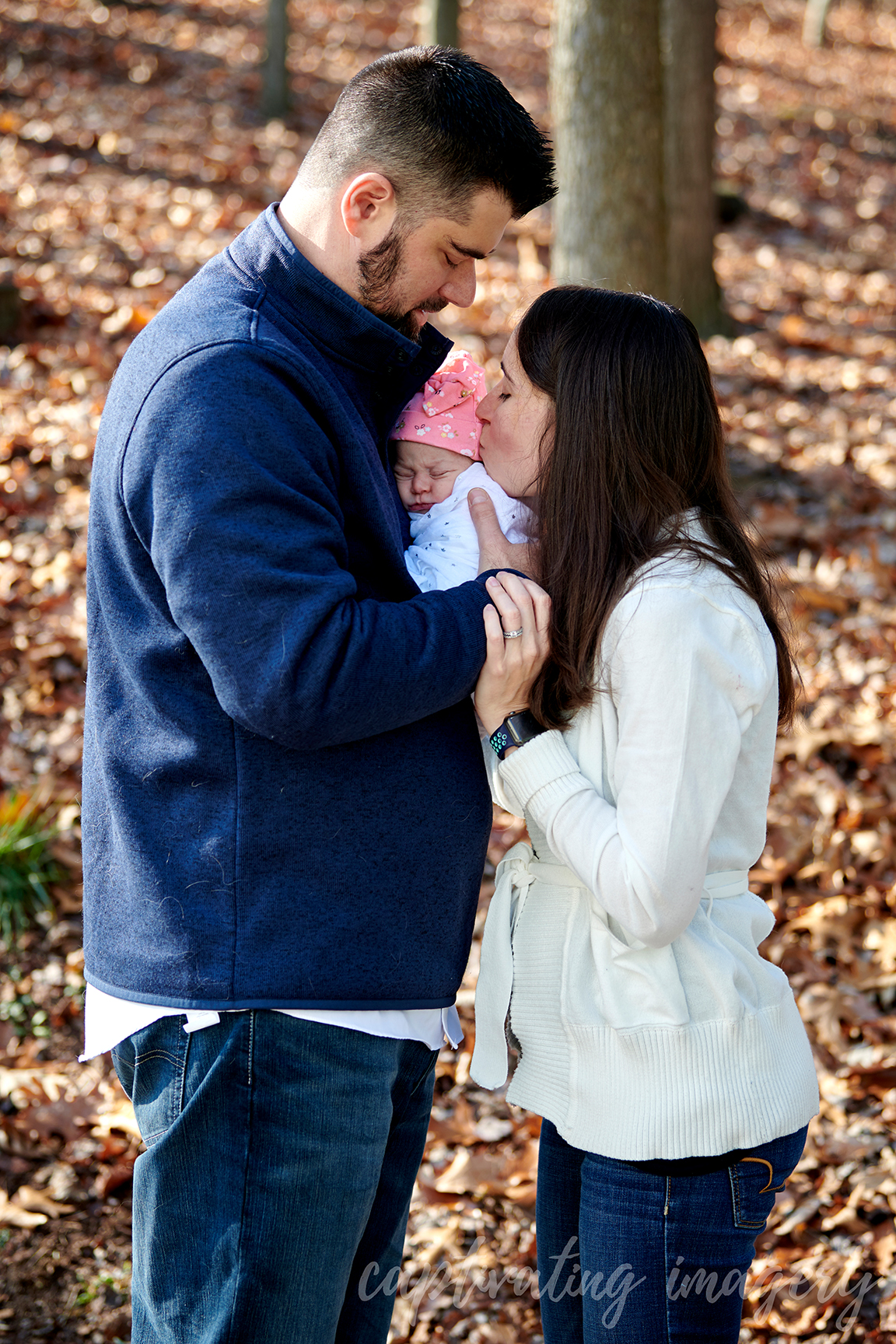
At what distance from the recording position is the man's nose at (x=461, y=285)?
2236mm

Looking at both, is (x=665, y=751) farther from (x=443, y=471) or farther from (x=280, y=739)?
(x=443, y=471)

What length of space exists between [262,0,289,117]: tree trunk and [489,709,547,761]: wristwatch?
1337cm

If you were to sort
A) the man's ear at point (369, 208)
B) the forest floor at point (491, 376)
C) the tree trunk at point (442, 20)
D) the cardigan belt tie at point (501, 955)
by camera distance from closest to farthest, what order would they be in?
the man's ear at point (369, 208), the cardigan belt tie at point (501, 955), the forest floor at point (491, 376), the tree trunk at point (442, 20)

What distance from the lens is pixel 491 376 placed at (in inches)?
289

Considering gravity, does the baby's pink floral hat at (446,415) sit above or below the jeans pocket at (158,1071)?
above

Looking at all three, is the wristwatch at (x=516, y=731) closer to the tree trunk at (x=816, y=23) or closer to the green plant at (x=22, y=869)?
the green plant at (x=22, y=869)

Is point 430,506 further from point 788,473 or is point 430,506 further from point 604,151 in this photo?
point 788,473

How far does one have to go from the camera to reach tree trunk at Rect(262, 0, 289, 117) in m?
13.5

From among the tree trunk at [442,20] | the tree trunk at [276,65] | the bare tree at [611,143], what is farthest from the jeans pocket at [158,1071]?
the tree trunk at [276,65]

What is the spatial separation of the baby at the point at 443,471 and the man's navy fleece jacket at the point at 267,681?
25 centimetres

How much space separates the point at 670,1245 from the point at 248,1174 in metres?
0.75

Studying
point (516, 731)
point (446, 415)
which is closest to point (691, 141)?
point (446, 415)

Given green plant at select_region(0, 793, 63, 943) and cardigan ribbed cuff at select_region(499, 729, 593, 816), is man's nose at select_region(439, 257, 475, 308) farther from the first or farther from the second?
green plant at select_region(0, 793, 63, 943)

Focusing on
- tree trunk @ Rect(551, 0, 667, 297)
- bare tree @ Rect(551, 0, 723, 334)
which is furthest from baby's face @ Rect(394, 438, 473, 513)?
bare tree @ Rect(551, 0, 723, 334)
